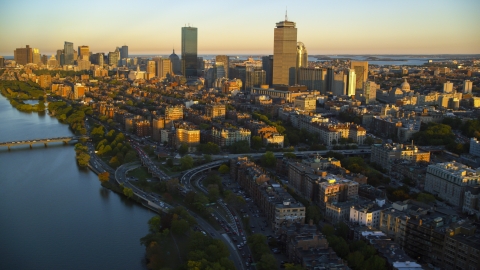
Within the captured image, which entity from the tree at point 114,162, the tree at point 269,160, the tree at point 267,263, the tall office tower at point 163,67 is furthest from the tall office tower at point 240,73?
the tree at point 267,263

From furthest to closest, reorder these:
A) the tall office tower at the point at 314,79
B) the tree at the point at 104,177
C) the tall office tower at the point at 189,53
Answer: the tall office tower at the point at 189,53, the tall office tower at the point at 314,79, the tree at the point at 104,177

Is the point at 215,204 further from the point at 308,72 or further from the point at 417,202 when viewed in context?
the point at 308,72

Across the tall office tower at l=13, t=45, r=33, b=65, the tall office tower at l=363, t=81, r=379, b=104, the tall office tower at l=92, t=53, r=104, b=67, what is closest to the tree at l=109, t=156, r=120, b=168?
the tall office tower at l=13, t=45, r=33, b=65

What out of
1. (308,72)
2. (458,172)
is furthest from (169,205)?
A: (308,72)

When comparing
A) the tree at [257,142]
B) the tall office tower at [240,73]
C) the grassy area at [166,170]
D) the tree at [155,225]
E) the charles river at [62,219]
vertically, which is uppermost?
the tall office tower at [240,73]

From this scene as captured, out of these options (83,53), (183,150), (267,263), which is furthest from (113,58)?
(267,263)

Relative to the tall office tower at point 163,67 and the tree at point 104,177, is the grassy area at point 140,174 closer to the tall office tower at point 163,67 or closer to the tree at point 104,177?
the tree at point 104,177
